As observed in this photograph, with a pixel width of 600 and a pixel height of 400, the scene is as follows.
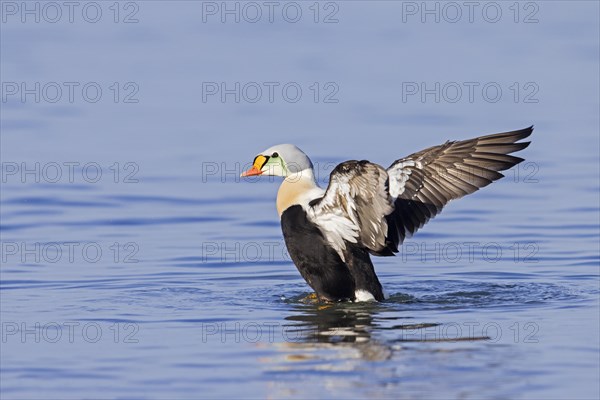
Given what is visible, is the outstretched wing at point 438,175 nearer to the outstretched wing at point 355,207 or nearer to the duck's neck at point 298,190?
the outstretched wing at point 355,207

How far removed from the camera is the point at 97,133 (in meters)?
20.7

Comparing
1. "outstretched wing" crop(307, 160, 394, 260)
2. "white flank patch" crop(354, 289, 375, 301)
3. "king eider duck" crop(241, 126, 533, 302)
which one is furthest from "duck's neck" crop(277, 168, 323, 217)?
"white flank patch" crop(354, 289, 375, 301)

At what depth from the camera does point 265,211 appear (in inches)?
650

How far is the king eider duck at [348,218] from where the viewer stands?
11.8m

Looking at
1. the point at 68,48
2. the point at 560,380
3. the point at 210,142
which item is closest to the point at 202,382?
the point at 560,380

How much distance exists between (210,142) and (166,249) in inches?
230

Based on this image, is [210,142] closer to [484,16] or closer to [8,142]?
[8,142]

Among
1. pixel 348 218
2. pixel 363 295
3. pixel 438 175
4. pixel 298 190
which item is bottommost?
pixel 363 295

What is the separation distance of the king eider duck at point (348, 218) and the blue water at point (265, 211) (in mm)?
316

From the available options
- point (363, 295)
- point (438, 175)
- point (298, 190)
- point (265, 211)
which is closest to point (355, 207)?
point (298, 190)

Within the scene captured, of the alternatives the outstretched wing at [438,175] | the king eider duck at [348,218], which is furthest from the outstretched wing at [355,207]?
the outstretched wing at [438,175]

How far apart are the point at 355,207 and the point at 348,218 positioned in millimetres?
305

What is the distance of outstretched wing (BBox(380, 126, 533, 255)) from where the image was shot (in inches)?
471

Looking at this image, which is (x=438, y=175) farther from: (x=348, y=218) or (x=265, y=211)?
(x=265, y=211)
